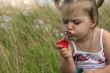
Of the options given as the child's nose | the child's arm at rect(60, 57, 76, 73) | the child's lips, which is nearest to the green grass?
the child's arm at rect(60, 57, 76, 73)

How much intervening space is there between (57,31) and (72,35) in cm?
230

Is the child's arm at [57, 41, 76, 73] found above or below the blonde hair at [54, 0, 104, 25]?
below

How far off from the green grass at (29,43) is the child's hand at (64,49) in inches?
57.1

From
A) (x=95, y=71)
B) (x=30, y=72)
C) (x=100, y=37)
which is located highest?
(x=100, y=37)

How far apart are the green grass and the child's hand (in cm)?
145

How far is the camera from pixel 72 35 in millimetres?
3299

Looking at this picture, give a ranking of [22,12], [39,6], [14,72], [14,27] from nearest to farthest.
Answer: [14,72] < [14,27] < [22,12] < [39,6]

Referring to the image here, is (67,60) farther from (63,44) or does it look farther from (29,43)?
(29,43)

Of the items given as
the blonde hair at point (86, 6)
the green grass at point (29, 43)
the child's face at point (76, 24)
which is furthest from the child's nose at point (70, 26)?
the green grass at point (29, 43)

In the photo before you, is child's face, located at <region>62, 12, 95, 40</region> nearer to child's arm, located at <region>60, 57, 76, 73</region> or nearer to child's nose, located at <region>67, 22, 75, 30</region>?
child's nose, located at <region>67, 22, 75, 30</region>

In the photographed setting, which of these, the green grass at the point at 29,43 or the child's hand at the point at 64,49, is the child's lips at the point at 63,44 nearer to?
the child's hand at the point at 64,49

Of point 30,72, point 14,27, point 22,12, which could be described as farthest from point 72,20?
point 22,12

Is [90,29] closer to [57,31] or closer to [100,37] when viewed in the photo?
[100,37]

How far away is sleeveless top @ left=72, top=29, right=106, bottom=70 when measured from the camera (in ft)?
11.5
